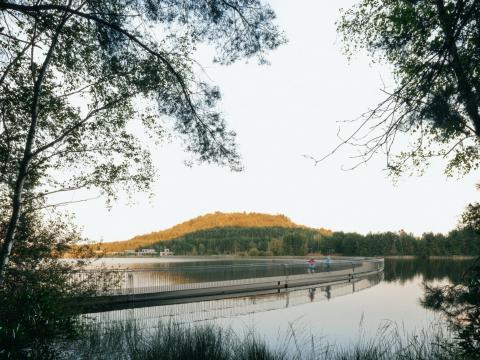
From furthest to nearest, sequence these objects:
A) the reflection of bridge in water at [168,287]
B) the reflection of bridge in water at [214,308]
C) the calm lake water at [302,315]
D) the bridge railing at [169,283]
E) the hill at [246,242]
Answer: the hill at [246,242] → the reflection of bridge in water at [214,308] → the reflection of bridge in water at [168,287] → the bridge railing at [169,283] → the calm lake water at [302,315]

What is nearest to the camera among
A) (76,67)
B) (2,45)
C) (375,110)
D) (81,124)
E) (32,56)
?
(375,110)

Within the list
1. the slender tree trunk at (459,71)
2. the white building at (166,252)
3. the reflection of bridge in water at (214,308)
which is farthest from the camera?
the white building at (166,252)

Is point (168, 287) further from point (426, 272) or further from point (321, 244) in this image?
point (321, 244)

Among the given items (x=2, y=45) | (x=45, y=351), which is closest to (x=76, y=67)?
(x=2, y=45)

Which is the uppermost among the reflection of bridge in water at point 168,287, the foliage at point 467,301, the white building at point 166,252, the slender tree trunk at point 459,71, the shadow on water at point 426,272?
the slender tree trunk at point 459,71

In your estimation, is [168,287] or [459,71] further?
[168,287]

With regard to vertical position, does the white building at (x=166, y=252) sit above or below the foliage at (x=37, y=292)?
below

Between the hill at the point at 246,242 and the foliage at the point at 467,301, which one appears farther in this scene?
the hill at the point at 246,242

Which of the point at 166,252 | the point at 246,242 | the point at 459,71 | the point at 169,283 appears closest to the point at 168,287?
the point at 169,283

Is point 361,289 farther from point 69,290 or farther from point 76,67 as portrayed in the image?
point 76,67

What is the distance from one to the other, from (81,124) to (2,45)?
3.20 metres

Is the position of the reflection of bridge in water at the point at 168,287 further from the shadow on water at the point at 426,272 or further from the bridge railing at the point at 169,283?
the shadow on water at the point at 426,272

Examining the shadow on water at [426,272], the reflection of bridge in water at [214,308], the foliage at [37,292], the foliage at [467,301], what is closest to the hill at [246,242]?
the shadow on water at [426,272]

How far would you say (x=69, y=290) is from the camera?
37.5 feet
